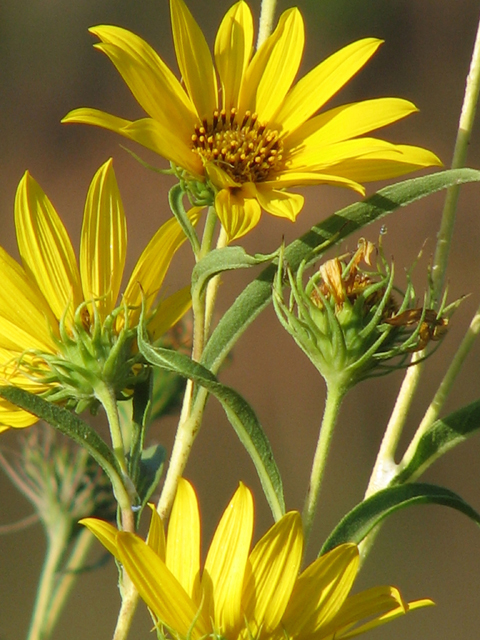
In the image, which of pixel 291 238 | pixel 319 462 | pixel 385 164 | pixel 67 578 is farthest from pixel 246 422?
pixel 291 238

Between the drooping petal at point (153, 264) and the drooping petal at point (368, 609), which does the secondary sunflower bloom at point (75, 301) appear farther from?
the drooping petal at point (368, 609)

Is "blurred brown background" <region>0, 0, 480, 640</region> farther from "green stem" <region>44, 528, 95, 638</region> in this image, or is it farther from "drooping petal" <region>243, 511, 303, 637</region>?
"drooping petal" <region>243, 511, 303, 637</region>

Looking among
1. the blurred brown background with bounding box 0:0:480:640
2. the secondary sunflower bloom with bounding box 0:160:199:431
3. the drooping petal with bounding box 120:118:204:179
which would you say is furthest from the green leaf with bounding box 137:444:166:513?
the blurred brown background with bounding box 0:0:480:640

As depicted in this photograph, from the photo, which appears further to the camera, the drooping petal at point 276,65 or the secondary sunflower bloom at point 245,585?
the drooping petal at point 276,65

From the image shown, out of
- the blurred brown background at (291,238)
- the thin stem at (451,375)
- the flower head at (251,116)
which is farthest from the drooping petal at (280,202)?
the blurred brown background at (291,238)

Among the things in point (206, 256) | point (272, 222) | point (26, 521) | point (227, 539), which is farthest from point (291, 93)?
point (272, 222)

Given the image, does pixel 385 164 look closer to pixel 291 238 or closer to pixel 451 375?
pixel 451 375
